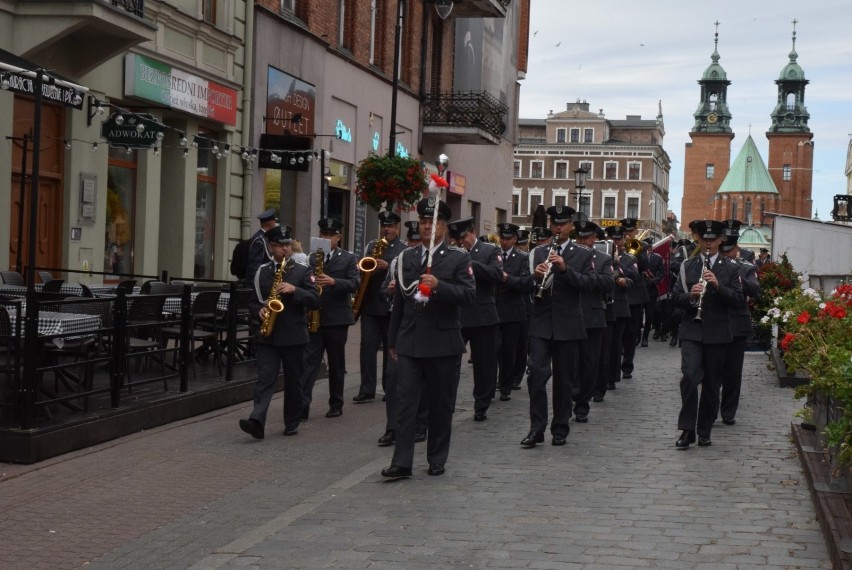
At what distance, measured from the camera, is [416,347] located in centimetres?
898

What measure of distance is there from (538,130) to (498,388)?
107148mm

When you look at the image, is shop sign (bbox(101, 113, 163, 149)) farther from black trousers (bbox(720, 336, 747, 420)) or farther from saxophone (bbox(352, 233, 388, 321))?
black trousers (bbox(720, 336, 747, 420))

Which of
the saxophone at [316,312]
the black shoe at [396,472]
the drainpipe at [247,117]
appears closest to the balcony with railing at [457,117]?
the drainpipe at [247,117]

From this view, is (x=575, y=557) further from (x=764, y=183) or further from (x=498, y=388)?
(x=764, y=183)

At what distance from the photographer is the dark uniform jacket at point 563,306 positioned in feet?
35.1

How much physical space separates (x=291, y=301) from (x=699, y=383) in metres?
3.72

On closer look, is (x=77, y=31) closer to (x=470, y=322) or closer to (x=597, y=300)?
(x=470, y=322)

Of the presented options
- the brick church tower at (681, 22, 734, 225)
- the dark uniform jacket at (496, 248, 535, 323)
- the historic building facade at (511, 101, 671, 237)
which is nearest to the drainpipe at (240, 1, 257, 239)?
the dark uniform jacket at (496, 248, 535, 323)

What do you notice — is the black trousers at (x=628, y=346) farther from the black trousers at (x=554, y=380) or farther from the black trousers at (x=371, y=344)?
the black trousers at (x=554, y=380)

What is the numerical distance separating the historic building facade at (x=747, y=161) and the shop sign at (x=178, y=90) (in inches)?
6085

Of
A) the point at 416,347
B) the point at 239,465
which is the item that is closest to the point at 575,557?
the point at 416,347

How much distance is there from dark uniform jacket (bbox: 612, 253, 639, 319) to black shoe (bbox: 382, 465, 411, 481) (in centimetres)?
659

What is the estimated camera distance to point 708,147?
17212cm

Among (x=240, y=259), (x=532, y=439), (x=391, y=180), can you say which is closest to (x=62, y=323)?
(x=532, y=439)
